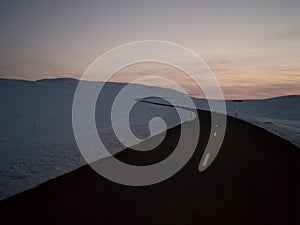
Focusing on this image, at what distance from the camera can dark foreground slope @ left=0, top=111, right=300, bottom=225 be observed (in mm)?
4348

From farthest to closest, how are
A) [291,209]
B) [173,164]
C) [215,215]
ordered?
[173,164]
[291,209]
[215,215]

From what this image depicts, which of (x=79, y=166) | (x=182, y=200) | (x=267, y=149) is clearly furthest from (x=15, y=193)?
(x=267, y=149)

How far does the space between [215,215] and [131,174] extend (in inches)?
121

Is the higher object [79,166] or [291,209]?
[79,166]

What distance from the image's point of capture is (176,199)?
5.26 meters

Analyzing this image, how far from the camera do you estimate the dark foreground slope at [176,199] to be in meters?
4.35

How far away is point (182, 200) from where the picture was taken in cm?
520

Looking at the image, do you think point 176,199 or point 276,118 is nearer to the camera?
point 176,199

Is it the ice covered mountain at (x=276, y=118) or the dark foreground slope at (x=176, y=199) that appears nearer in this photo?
the dark foreground slope at (x=176, y=199)

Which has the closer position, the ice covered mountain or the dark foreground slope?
the dark foreground slope

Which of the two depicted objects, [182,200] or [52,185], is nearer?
[182,200]

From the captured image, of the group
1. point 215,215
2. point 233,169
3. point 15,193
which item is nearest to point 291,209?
point 215,215

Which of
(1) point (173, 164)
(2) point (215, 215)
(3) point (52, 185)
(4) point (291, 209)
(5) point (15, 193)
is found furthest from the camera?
(1) point (173, 164)

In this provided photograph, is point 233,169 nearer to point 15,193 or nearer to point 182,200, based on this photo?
point 182,200
